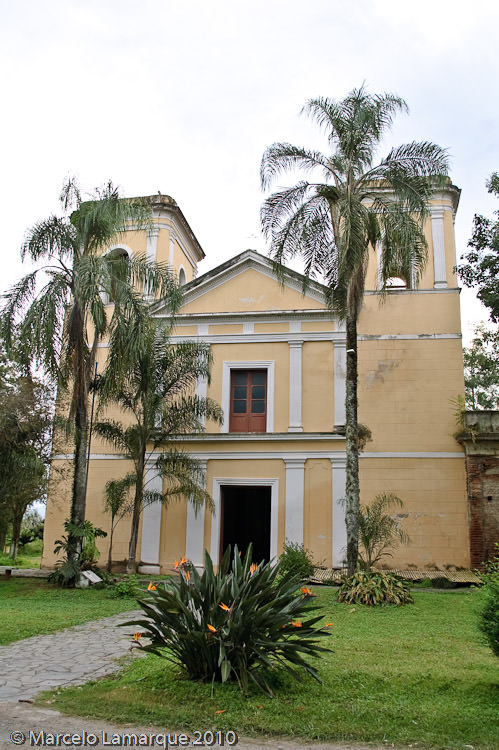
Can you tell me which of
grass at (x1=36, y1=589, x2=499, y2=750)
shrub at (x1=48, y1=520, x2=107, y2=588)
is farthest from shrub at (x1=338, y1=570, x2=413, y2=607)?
shrub at (x1=48, y1=520, x2=107, y2=588)

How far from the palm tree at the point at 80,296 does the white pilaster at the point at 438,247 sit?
23.7ft

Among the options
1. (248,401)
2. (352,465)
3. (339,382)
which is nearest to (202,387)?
(248,401)

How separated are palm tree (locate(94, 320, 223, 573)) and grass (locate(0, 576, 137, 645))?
2.22 metres

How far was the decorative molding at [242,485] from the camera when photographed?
15766mm

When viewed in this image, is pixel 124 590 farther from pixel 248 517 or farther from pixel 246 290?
pixel 246 290

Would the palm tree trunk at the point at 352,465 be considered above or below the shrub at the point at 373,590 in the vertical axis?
above

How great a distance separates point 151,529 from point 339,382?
19.1 ft

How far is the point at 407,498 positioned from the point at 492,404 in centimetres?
1447

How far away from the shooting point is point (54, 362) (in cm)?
1284

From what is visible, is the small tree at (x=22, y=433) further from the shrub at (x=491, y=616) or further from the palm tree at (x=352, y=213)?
the shrub at (x=491, y=616)

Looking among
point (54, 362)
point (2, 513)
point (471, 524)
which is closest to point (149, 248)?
point (54, 362)

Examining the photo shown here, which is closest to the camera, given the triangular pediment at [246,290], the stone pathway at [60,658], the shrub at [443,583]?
the stone pathway at [60,658]
